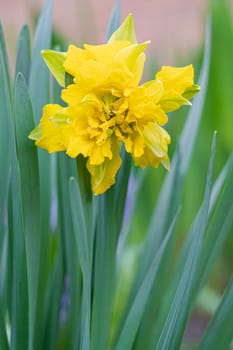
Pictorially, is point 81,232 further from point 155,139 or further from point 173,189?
point 173,189

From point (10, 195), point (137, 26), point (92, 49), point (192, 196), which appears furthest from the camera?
point (137, 26)

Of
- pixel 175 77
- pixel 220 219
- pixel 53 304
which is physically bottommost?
pixel 53 304

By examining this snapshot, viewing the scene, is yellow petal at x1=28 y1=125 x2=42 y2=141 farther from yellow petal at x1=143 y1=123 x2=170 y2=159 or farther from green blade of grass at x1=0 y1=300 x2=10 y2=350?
green blade of grass at x1=0 y1=300 x2=10 y2=350

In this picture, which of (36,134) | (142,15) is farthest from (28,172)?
(142,15)

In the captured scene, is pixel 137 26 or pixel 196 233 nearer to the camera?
pixel 196 233

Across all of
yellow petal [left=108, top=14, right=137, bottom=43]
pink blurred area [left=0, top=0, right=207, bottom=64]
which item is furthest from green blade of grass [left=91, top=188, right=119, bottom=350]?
pink blurred area [left=0, top=0, right=207, bottom=64]

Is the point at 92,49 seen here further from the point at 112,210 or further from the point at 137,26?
the point at 137,26

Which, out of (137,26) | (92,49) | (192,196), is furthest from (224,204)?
(137,26)

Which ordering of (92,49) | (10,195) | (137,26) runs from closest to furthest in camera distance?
1. (92,49)
2. (10,195)
3. (137,26)
